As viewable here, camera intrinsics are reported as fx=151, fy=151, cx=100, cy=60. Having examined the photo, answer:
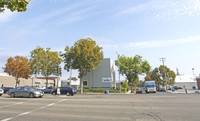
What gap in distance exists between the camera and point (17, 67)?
4325cm

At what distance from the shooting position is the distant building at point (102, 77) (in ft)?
145

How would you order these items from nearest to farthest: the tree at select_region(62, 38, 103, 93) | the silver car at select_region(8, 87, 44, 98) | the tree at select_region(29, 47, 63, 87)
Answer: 1. the silver car at select_region(8, 87, 44, 98)
2. the tree at select_region(62, 38, 103, 93)
3. the tree at select_region(29, 47, 63, 87)

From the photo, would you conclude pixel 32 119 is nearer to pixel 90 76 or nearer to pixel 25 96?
pixel 25 96

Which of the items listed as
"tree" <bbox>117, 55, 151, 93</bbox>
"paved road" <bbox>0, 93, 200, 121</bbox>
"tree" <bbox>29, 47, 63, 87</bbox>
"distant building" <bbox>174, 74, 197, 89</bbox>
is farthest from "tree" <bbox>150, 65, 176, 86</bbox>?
"paved road" <bbox>0, 93, 200, 121</bbox>

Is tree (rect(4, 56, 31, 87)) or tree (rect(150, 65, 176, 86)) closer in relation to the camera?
tree (rect(4, 56, 31, 87))

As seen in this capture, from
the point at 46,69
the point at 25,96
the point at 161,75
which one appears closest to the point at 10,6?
the point at 25,96

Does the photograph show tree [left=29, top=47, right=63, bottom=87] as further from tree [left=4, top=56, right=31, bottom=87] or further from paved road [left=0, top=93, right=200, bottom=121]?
paved road [left=0, top=93, right=200, bottom=121]

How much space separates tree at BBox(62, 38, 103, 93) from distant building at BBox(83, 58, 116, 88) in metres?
5.52

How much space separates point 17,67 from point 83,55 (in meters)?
20.8

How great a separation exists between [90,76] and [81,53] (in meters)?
10.8

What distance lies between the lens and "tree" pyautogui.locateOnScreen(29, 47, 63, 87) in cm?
4219

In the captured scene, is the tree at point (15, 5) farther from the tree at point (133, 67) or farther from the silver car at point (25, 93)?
the tree at point (133, 67)

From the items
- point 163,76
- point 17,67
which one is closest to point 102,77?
point 17,67

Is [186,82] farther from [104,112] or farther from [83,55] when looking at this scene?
[104,112]
